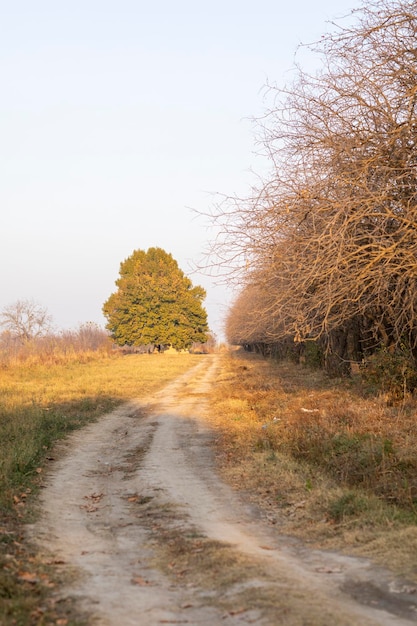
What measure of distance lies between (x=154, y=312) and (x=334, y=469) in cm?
6798

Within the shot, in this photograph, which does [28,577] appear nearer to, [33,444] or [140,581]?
[140,581]

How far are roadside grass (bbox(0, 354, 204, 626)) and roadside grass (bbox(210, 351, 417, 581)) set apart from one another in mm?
3079

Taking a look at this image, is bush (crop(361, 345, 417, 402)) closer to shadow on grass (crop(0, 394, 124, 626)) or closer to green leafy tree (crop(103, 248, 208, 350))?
shadow on grass (crop(0, 394, 124, 626))

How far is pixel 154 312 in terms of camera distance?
78.8 metres

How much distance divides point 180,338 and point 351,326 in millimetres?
54774

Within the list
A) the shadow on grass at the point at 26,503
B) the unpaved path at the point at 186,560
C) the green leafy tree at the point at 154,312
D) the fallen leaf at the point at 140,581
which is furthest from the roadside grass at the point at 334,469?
the green leafy tree at the point at 154,312

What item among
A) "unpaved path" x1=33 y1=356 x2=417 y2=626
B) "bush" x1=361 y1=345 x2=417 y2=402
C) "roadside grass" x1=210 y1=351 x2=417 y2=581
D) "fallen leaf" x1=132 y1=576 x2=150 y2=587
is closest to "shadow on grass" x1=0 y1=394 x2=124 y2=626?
"unpaved path" x1=33 y1=356 x2=417 y2=626

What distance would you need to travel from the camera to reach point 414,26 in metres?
13.0

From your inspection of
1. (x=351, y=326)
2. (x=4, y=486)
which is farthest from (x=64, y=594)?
(x=351, y=326)

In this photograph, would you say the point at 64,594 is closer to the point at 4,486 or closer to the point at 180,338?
the point at 4,486

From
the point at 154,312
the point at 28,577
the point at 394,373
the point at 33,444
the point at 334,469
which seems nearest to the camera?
the point at 28,577

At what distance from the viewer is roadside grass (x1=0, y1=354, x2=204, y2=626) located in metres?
5.77

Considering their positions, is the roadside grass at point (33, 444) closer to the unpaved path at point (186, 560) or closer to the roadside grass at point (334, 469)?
the unpaved path at point (186, 560)

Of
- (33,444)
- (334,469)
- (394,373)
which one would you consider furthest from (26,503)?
(394,373)
